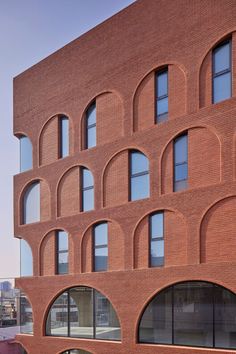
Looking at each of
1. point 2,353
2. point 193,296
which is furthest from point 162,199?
point 2,353

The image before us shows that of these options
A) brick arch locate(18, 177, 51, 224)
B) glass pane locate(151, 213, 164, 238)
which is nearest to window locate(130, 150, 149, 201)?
glass pane locate(151, 213, 164, 238)

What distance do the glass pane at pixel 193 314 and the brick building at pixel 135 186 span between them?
37 millimetres

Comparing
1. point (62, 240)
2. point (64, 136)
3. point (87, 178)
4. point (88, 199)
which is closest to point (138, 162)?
point (87, 178)

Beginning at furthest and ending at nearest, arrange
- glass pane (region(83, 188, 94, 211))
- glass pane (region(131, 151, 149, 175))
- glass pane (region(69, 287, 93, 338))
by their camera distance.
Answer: glass pane (region(83, 188, 94, 211)) < glass pane (region(69, 287, 93, 338)) < glass pane (region(131, 151, 149, 175))

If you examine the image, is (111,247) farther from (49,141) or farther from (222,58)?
(222,58)

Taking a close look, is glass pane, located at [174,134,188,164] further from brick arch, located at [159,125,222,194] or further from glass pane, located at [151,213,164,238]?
glass pane, located at [151,213,164,238]

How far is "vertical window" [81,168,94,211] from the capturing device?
1838cm

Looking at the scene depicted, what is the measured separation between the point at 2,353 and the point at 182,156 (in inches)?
827

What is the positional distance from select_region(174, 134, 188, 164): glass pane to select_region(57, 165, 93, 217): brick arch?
178 inches

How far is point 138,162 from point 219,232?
174 inches

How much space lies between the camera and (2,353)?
2905 centimetres

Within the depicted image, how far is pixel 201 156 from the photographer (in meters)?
14.5

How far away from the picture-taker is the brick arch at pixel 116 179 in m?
16.9

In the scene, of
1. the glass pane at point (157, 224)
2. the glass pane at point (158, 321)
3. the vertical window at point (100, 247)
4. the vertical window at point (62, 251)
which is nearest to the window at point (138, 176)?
the glass pane at point (157, 224)
